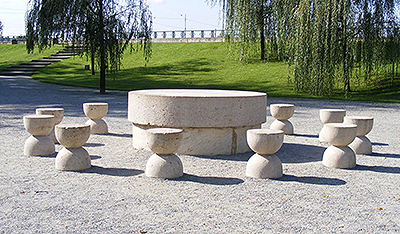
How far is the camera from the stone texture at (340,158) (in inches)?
241

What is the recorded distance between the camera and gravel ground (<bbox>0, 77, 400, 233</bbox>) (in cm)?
391

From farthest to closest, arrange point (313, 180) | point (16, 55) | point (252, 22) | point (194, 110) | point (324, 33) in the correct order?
point (16, 55), point (252, 22), point (324, 33), point (194, 110), point (313, 180)

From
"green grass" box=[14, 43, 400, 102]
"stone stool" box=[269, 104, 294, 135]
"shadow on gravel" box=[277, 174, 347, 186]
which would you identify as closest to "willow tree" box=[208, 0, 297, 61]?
"green grass" box=[14, 43, 400, 102]

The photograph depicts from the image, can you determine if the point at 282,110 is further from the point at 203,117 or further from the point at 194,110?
the point at 194,110

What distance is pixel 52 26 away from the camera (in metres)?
16.6

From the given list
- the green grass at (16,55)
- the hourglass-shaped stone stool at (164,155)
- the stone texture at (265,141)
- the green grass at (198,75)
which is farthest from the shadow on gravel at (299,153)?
the green grass at (16,55)

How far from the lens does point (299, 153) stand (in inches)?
286

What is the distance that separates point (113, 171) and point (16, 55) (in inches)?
1356

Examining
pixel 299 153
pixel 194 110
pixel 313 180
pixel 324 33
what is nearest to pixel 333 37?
pixel 324 33

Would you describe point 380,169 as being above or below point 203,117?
below

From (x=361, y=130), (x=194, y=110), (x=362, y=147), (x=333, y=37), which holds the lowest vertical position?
(x=362, y=147)

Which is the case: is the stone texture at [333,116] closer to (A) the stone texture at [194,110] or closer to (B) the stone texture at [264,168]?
(A) the stone texture at [194,110]

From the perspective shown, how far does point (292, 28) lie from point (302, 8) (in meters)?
0.83

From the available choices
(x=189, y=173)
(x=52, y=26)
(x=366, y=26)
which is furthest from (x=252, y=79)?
(x=189, y=173)
